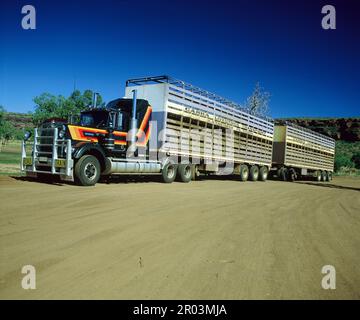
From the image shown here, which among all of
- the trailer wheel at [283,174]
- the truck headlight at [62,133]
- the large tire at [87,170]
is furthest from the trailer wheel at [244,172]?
the truck headlight at [62,133]

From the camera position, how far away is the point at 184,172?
14.2m

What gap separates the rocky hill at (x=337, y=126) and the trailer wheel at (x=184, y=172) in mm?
76833

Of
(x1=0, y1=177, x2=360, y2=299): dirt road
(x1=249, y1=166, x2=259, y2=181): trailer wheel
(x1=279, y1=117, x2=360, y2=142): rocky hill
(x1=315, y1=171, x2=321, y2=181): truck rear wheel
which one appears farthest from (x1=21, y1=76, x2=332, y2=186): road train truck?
(x1=279, y1=117, x2=360, y2=142): rocky hill

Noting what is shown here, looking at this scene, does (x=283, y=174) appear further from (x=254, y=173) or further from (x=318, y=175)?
(x=318, y=175)

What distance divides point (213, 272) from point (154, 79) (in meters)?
11.0

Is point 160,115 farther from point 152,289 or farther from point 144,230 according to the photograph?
point 152,289

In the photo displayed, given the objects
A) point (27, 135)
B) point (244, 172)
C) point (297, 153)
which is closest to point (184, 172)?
point (244, 172)

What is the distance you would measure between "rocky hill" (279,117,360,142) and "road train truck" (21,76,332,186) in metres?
72.9

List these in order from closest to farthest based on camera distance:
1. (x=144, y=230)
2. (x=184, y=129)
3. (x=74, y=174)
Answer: (x=144, y=230) < (x=74, y=174) < (x=184, y=129)

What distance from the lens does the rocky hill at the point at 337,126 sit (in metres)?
79.1

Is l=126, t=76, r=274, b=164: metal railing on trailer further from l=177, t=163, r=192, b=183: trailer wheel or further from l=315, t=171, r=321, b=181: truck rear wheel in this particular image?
l=315, t=171, r=321, b=181: truck rear wheel

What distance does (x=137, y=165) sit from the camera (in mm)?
12508

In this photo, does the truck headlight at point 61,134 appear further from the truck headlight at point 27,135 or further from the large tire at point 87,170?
the truck headlight at point 27,135
